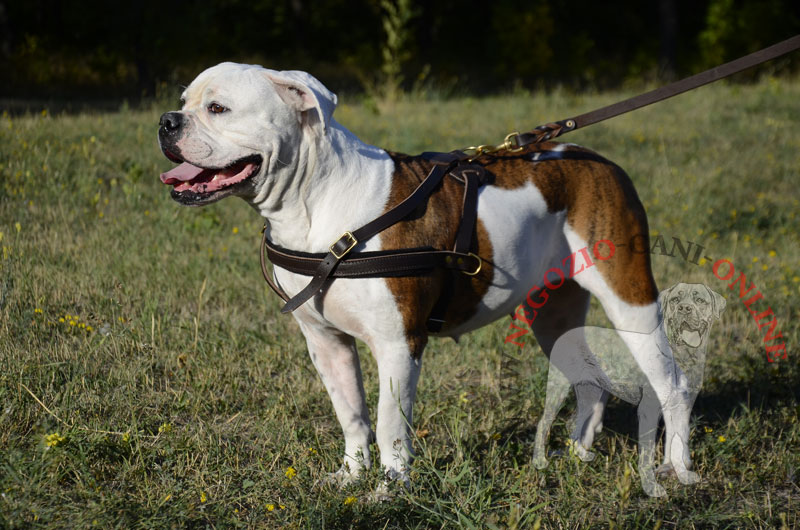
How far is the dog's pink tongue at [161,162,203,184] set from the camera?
300 cm

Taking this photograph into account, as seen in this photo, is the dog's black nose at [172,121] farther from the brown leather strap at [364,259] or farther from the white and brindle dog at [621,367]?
the white and brindle dog at [621,367]

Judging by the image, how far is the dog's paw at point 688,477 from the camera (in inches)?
139

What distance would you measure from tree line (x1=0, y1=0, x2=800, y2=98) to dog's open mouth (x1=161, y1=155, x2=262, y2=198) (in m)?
7.71

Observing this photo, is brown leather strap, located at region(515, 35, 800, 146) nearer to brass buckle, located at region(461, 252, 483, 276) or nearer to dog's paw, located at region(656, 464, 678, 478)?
brass buckle, located at region(461, 252, 483, 276)

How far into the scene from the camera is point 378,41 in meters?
24.2

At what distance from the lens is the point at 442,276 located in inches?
123

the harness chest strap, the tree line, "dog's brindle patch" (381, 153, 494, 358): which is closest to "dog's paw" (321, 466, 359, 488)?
"dog's brindle patch" (381, 153, 494, 358)

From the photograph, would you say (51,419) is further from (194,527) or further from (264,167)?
(264,167)

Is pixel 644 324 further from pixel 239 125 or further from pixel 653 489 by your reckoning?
pixel 239 125

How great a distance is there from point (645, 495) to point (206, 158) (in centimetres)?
242

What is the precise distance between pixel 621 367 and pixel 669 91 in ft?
4.40

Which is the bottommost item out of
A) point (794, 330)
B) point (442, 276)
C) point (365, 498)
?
point (794, 330)

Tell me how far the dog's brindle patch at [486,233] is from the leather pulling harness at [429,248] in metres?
0.04

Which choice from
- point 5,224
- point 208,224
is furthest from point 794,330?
point 5,224
